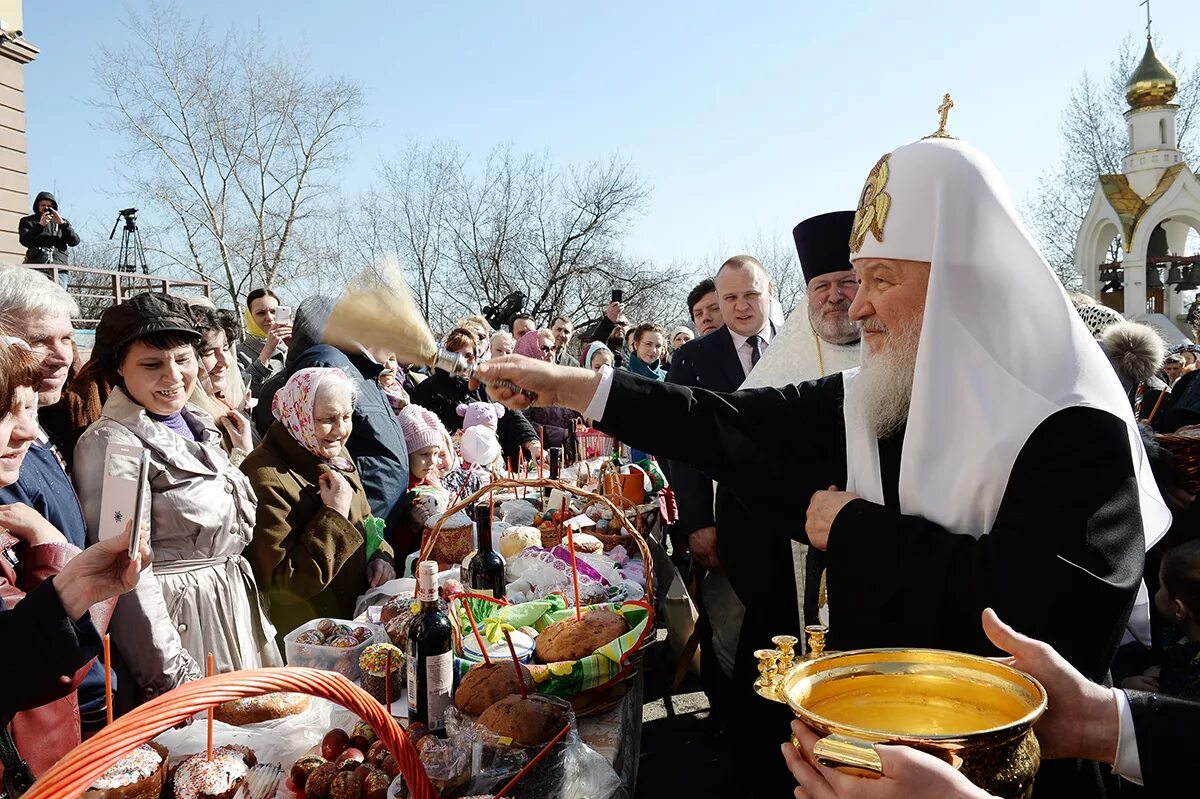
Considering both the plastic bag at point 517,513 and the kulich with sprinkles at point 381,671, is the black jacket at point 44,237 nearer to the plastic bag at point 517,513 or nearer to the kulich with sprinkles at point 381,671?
the plastic bag at point 517,513

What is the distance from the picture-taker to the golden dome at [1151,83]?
97.2ft

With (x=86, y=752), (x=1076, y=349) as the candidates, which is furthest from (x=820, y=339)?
(x=86, y=752)

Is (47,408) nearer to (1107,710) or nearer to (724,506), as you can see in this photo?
(724,506)

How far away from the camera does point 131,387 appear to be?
3084mm

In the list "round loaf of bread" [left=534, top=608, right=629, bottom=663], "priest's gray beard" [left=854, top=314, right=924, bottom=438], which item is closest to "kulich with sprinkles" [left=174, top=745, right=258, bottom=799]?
"round loaf of bread" [left=534, top=608, right=629, bottom=663]

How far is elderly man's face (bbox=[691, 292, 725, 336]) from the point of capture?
22.7ft

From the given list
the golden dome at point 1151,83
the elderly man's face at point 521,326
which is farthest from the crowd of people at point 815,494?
the golden dome at point 1151,83

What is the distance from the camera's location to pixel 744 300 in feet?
16.9

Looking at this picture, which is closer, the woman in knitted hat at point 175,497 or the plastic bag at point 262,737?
the plastic bag at point 262,737

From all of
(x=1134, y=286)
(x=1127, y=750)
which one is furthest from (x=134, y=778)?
(x=1134, y=286)

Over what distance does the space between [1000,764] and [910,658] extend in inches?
10.2

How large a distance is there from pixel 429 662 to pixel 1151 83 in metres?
36.6

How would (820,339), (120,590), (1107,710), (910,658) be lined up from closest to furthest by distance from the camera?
(910,658) → (1107,710) → (120,590) → (820,339)

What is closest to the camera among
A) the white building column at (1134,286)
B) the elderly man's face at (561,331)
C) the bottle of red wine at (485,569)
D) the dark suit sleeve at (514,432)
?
the bottle of red wine at (485,569)
